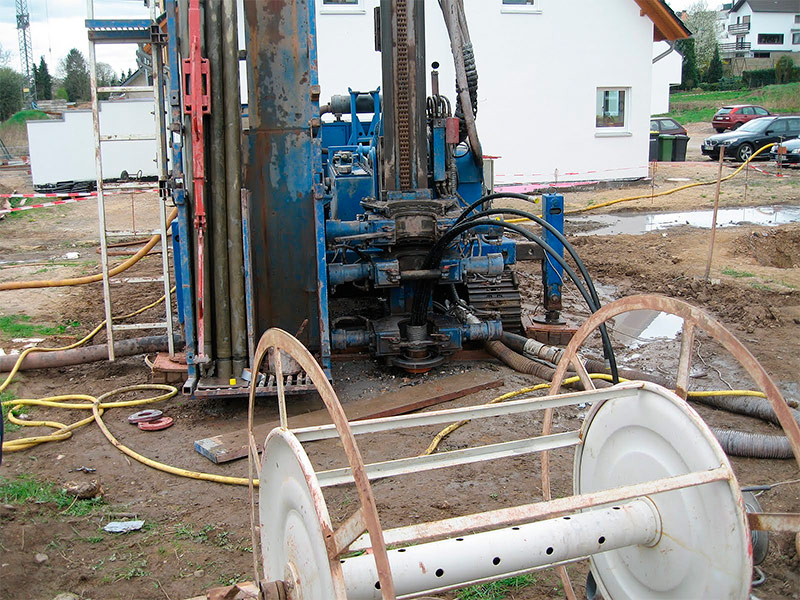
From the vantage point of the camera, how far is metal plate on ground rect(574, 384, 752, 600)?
8.41ft

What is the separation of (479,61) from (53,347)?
15689 millimetres

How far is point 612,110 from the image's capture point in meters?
22.4

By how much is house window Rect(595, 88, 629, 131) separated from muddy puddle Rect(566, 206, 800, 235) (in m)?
6.15

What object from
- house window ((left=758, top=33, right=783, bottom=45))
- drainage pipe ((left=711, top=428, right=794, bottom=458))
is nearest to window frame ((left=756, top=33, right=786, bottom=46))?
house window ((left=758, top=33, right=783, bottom=45))

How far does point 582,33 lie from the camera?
839 inches

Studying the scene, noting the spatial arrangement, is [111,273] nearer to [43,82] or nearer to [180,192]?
[180,192]

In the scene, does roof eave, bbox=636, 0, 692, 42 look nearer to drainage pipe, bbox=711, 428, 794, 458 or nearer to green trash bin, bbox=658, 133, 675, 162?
green trash bin, bbox=658, 133, 675, 162

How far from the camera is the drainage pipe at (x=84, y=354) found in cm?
709

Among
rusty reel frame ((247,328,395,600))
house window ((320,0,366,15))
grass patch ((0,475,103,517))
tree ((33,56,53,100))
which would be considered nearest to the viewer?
rusty reel frame ((247,328,395,600))

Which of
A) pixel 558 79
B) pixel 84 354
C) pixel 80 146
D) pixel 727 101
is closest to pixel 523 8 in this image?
pixel 558 79

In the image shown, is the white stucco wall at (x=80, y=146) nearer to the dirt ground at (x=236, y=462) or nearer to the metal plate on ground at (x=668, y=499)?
the dirt ground at (x=236, y=462)

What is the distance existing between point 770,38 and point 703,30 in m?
11.9

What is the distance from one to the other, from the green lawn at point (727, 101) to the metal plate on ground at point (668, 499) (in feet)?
139

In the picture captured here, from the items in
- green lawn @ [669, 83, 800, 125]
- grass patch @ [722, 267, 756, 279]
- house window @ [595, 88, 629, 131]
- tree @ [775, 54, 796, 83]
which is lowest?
grass patch @ [722, 267, 756, 279]
